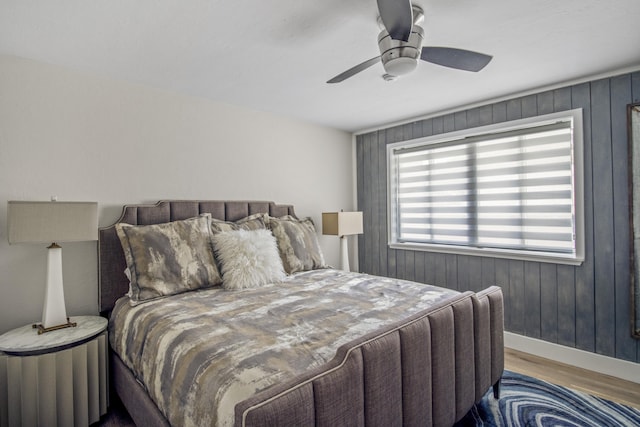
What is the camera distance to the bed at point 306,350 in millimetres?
1061

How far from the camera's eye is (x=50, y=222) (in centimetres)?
187

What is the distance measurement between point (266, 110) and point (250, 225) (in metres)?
1.31

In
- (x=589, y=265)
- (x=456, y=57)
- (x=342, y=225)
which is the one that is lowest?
(x=589, y=265)

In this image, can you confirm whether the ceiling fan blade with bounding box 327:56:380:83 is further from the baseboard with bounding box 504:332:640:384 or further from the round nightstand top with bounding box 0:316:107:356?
the baseboard with bounding box 504:332:640:384

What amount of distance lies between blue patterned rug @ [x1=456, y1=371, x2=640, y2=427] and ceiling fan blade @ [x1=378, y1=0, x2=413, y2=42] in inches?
87.0

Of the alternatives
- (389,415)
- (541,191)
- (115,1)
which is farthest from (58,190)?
(541,191)

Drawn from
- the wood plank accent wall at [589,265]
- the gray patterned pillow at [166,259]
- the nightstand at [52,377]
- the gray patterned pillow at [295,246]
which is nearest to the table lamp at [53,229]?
the nightstand at [52,377]

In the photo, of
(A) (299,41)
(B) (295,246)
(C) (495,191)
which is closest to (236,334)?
(B) (295,246)

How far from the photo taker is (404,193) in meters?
3.93

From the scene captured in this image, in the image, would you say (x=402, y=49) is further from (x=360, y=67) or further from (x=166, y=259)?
(x=166, y=259)

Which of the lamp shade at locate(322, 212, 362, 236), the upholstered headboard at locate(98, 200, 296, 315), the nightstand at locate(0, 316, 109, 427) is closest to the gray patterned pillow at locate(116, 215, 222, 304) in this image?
the upholstered headboard at locate(98, 200, 296, 315)

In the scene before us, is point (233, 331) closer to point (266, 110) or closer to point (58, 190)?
point (58, 190)

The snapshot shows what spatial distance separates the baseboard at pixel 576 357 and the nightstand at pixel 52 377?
338 cm

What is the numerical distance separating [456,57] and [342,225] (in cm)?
212
